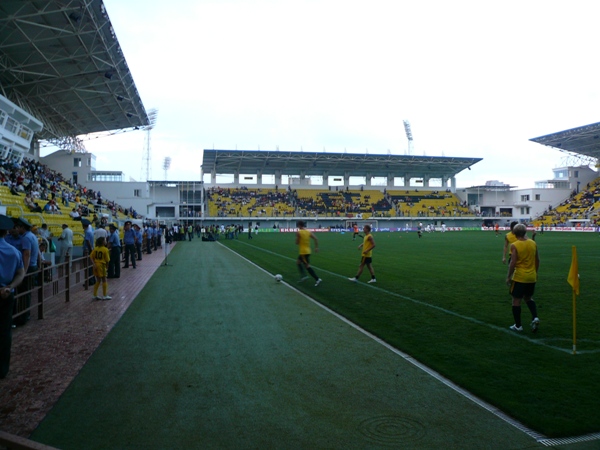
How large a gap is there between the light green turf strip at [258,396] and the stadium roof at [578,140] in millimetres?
73638

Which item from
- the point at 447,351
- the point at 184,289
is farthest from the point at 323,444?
the point at 184,289

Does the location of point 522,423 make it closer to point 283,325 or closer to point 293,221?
point 283,325

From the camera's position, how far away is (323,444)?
409cm

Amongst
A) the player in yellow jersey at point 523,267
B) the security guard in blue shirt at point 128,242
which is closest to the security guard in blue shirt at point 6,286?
the player in yellow jersey at point 523,267

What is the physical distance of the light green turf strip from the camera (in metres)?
4.23

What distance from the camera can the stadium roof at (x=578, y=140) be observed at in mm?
69450

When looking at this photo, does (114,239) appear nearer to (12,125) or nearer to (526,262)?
(526,262)

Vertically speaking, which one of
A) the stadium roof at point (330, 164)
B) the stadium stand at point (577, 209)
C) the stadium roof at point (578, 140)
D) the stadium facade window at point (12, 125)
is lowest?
the stadium stand at point (577, 209)

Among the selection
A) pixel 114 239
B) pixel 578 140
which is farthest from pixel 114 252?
pixel 578 140

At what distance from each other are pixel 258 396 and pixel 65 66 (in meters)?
34.7

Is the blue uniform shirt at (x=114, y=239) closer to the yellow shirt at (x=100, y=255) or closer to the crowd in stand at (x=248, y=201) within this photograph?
the yellow shirt at (x=100, y=255)

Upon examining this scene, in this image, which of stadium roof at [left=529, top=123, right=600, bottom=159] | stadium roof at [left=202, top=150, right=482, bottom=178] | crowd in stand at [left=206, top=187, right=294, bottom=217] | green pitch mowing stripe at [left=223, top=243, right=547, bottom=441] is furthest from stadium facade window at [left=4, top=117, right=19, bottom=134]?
stadium roof at [left=529, top=123, right=600, bottom=159]

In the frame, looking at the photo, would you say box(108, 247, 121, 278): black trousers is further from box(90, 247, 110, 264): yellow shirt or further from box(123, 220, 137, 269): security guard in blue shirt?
box(90, 247, 110, 264): yellow shirt

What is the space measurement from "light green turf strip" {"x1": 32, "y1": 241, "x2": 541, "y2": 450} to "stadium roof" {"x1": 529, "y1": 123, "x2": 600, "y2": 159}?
73638 millimetres
